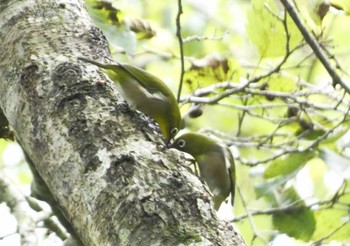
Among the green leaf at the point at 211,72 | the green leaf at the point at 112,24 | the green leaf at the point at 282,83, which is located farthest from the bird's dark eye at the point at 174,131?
the green leaf at the point at 282,83

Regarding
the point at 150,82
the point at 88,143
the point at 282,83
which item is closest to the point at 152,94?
the point at 150,82

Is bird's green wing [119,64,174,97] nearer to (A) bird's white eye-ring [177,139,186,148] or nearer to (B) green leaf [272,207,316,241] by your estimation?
(A) bird's white eye-ring [177,139,186,148]

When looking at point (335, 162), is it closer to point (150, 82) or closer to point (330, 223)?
point (330, 223)

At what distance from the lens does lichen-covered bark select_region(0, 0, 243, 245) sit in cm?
135

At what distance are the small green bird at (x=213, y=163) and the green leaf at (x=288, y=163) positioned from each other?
229mm

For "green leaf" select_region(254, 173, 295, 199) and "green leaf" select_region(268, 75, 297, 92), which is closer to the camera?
"green leaf" select_region(254, 173, 295, 199)

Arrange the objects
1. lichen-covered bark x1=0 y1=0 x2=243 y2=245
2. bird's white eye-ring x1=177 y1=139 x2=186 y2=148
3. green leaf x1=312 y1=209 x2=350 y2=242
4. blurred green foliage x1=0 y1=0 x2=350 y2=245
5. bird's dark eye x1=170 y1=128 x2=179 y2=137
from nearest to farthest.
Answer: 1. lichen-covered bark x1=0 y1=0 x2=243 y2=245
2. bird's dark eye x1=170 y1=128 x2=179 y2=137
3. bird's white eye-ring x1=177 y1=139 x2=186 y2=148
4. blurred green foliage x1=0 y1=0 x2=350 y2=245
5. green leaf x1=312 y1=209 x2=350 y2=242

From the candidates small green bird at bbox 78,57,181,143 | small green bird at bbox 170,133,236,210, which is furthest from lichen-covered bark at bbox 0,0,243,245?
small green bird at bbox 170,133,236,210

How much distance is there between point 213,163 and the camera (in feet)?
9.14

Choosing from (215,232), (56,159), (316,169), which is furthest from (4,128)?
(316,169)

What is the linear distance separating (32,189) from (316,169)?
157 inches

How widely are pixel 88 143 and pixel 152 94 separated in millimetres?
860

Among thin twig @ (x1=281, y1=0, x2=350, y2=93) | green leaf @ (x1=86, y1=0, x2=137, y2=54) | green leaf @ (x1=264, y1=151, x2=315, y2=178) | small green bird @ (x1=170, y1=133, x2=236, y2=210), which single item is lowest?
green leaf @ (x1=264, y1=151, x2=315, y2=178)

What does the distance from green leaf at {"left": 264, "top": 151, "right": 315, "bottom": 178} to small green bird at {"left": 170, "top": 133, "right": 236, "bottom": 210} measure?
229 millimetres
